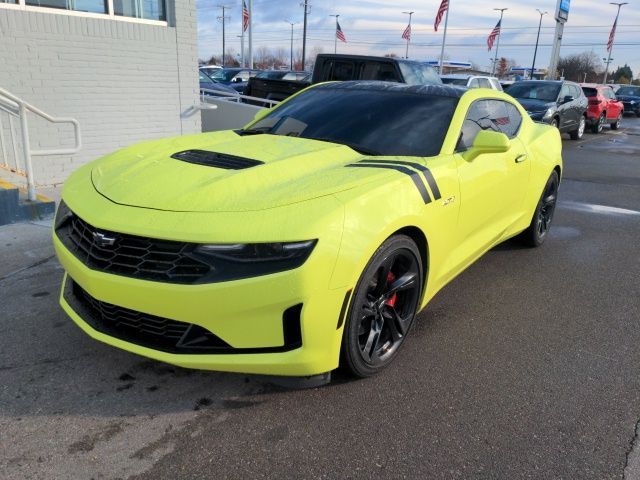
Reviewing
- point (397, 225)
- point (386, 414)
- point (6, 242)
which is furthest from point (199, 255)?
point (6, 242)

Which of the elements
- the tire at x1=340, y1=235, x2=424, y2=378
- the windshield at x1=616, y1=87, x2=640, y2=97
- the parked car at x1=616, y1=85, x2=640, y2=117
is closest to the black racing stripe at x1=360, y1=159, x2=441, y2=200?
the tire at x1=340, y1=235, x2=424, y2=378

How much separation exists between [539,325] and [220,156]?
2.37 meters

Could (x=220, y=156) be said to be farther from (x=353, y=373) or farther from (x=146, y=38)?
(x=146, y=38)

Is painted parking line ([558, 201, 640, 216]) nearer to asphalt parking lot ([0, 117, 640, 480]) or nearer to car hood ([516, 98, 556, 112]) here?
asphalt parking lot ([0, 117, 640, 480])

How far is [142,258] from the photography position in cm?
235

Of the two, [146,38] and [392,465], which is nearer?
[392,465]

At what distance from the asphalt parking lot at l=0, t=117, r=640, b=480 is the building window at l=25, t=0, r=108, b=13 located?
4187mm

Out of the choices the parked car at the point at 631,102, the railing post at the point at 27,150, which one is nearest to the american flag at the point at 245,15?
the parked car at the point at 631,102

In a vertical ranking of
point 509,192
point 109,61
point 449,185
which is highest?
point 109,61

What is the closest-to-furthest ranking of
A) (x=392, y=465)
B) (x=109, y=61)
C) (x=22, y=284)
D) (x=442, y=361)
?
(x=392, y=465) < (x=442, y=361) < (x=22, y=284) < (x=109, y=61)

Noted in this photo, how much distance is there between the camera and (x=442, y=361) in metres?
3.11

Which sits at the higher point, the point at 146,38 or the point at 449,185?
the point at 146,38

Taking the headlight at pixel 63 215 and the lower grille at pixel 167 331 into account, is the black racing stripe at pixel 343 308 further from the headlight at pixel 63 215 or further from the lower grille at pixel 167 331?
the headlight at pixel 63 215

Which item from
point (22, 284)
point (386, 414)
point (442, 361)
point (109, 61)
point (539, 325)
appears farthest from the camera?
point (109, 61)
